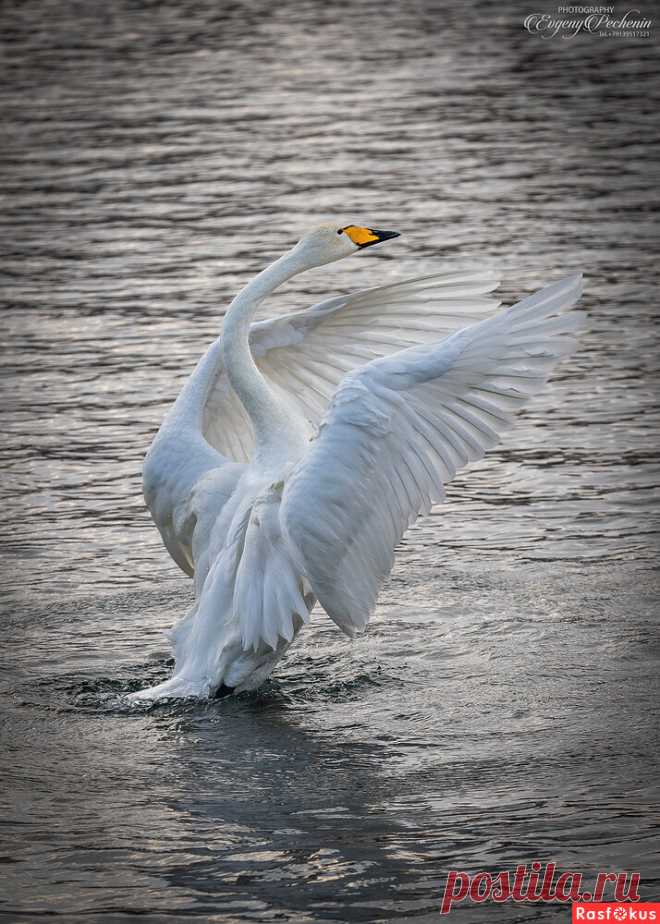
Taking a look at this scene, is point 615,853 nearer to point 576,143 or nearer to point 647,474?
point 647,474

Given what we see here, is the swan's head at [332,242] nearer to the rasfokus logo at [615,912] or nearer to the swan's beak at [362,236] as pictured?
the swan's beak at [362,236]

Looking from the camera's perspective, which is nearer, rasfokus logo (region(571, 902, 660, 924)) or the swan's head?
rasfokus logo (region(571, 902, 660, 924))

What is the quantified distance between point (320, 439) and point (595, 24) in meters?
24.5

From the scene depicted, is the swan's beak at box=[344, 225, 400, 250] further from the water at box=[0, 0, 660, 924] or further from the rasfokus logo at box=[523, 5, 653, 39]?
the rasfokus logo at box=[523, 5, 653, 39]

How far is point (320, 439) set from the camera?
8062mm

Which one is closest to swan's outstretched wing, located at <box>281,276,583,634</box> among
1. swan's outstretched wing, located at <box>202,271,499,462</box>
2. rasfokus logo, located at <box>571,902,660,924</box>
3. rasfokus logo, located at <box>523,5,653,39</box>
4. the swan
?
the swan

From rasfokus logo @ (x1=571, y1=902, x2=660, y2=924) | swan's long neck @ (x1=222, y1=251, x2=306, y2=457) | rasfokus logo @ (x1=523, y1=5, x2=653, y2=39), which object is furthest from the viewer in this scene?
rasfokus logo @ (x1=523, y1=5, x2=653, y2=39)

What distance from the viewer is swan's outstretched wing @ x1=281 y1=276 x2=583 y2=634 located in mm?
7875

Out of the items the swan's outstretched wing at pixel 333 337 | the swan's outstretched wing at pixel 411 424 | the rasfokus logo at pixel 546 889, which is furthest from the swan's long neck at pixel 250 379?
the rasfokus logo at pixel 546 889

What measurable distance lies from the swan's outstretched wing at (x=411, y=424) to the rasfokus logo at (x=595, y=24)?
75.0 feet

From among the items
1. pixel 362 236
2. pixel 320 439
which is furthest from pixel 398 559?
pixel 320 439

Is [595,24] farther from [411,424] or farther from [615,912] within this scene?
[615,912]

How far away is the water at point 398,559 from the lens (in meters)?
7.25

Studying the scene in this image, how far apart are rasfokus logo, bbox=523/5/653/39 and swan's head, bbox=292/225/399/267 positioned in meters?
→ 21.2
